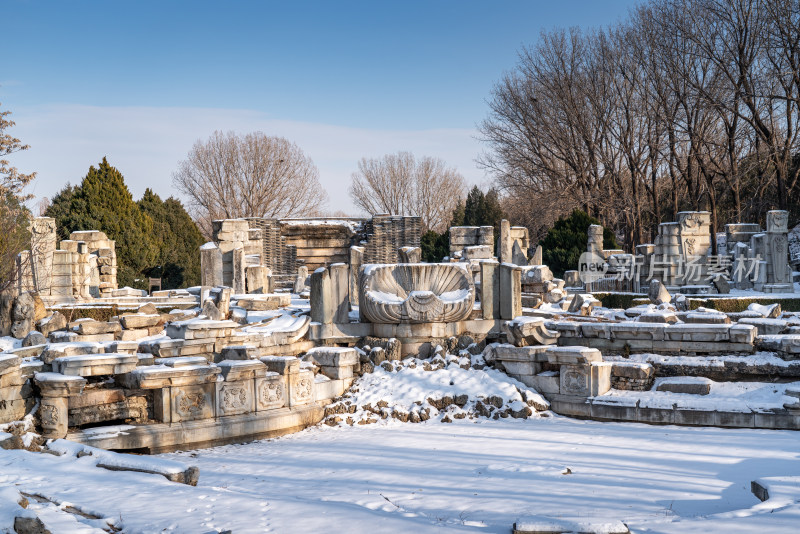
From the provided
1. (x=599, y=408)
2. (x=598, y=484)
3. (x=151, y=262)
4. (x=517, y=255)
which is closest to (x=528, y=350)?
(x=599, y=408)

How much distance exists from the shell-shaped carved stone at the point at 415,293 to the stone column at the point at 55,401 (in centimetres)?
398

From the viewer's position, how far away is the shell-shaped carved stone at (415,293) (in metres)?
A: 9.42

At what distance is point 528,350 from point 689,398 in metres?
1.96

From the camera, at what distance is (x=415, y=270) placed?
32.2 feet

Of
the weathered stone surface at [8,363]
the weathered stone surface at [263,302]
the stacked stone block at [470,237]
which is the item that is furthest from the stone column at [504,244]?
the weathered stone surface at [8,363]

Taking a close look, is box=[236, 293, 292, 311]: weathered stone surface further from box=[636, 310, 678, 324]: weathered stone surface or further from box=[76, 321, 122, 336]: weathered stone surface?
box=[636, 310, 678, 324]: weathered stone surface

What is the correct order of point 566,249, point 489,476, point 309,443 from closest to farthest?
point 489,476 < point 309,443 < point 566,249

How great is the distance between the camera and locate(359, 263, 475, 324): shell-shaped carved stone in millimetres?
9422

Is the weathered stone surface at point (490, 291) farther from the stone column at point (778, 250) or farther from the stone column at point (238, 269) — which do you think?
the stone column at point (778, 250)

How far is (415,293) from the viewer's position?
9.47m

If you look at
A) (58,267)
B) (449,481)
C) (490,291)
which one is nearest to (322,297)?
(490,291)

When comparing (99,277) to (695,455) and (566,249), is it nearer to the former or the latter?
(566,249)

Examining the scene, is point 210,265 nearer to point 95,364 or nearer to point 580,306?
point 580,306

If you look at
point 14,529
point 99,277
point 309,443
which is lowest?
point 309,443
